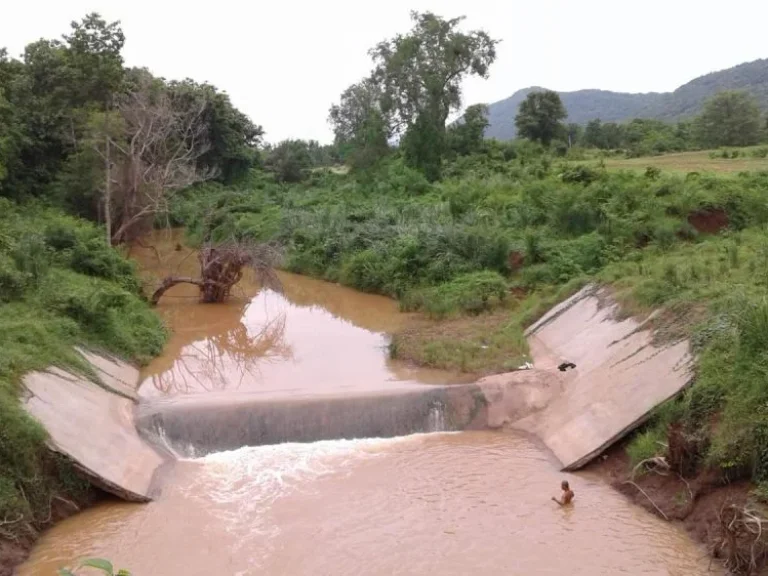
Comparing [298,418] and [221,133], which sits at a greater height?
[221,133]

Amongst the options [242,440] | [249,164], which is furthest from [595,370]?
[249,164]

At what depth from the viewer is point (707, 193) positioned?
19.6 metres

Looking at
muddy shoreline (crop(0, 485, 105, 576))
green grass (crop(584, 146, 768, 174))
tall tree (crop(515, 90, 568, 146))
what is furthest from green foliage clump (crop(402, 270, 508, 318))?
tall tree (crop(515, 90, 568, 146))

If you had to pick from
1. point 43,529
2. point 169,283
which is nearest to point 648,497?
point 43,529

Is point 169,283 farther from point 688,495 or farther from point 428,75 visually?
point 428,75

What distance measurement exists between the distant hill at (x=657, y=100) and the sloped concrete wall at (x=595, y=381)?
1213 inches

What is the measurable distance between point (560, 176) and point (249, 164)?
21.8 meters

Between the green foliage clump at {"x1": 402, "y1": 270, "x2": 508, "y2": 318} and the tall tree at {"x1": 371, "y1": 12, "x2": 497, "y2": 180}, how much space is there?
17.1m

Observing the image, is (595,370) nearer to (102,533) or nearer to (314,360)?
(314,360)

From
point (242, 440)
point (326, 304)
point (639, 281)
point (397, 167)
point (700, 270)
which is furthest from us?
point (397, 167)

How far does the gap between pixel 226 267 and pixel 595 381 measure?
1141 centimetres

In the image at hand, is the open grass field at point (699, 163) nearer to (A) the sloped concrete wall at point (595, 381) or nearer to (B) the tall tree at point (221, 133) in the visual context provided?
(A) the sloped concrete wall at point (595, 381)

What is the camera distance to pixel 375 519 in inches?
348

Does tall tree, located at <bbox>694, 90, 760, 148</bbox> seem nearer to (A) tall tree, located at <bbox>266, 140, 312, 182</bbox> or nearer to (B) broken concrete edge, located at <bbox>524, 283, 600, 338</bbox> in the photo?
(A) tall tree, located at <bbox>266, 140, 312, 182</bbox>
